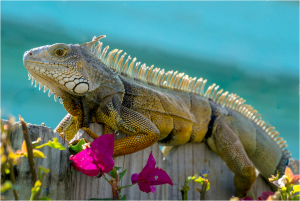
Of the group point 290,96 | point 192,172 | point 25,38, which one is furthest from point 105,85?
point 290,96

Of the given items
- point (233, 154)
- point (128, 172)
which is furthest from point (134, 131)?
point (233, 154)

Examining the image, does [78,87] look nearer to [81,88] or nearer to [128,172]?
[81,88]

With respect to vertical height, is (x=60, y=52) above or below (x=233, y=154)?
above

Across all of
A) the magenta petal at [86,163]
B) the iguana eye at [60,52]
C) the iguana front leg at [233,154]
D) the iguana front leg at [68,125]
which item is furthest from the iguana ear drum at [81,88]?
the iguana front leg at [233,154]

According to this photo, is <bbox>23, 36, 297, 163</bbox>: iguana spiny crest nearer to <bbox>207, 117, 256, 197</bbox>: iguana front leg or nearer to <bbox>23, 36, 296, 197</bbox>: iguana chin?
<bbox>23, 36, 296, 197</bbox>: iguana chin

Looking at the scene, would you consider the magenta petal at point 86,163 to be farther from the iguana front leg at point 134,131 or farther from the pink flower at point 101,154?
Answer: the iguana front leg at point 134,131

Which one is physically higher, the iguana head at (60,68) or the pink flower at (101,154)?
the iguana head at (60,68)

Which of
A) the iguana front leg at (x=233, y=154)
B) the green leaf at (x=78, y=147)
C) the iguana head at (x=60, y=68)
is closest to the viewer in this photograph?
the green leaf at (x=78, y=147)
